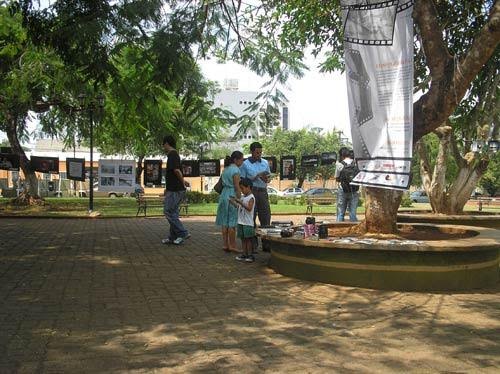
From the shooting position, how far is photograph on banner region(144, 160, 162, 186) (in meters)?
22.2

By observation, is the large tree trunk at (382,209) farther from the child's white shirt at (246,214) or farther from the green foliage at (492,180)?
the green foliage at (492,180)

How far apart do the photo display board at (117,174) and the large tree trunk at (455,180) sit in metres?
11.5

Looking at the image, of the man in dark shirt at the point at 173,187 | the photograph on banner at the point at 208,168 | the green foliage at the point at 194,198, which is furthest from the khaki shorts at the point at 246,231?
the green foliage at the point at 194,198

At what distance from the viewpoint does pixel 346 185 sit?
→ 34.4ft

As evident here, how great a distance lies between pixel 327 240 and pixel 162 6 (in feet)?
14.9

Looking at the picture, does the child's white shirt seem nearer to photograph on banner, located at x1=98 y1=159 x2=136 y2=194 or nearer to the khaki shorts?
the khaki shorts

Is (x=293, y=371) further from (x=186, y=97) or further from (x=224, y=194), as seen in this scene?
(x=186, y=97)

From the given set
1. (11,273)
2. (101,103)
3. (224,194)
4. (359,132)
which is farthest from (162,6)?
(101,103)

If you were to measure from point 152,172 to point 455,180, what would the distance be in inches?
497

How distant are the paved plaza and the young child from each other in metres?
0.30

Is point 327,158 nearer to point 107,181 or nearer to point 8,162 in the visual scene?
point 107,181

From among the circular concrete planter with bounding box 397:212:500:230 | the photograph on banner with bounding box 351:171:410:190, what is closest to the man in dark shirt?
the photograph on banner with bounding box 351:171:410:190

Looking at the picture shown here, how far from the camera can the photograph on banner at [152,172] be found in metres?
22.2

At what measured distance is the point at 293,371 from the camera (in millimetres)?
3672
